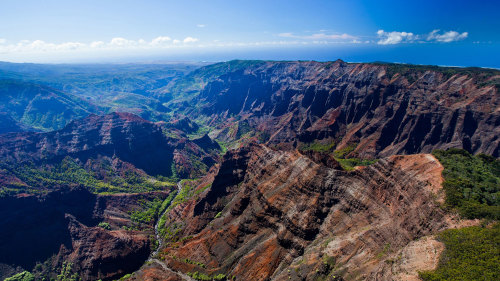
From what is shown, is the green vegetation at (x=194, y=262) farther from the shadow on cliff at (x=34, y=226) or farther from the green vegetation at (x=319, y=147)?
the green vegetation at (x=319, y=147)

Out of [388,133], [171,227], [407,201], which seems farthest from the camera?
[388,133]

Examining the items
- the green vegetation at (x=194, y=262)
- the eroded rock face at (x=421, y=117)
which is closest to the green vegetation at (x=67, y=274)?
the green vegetation at (x=194, y=262)

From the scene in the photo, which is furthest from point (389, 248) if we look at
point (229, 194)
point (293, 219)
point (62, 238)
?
point (62, 238)

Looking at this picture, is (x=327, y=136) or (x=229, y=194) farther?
(x=327, y=136)

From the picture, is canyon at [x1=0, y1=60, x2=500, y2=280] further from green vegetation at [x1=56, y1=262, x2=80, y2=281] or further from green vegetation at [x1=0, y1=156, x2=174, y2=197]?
green vegetation at [x1=0, y1=156, x2=174, y2=197]

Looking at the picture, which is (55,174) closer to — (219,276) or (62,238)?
(62,238)

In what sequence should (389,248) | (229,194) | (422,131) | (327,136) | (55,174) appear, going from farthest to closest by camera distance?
(327,136)
(55,174)
(422,131)
(229,194)
(389,248)
